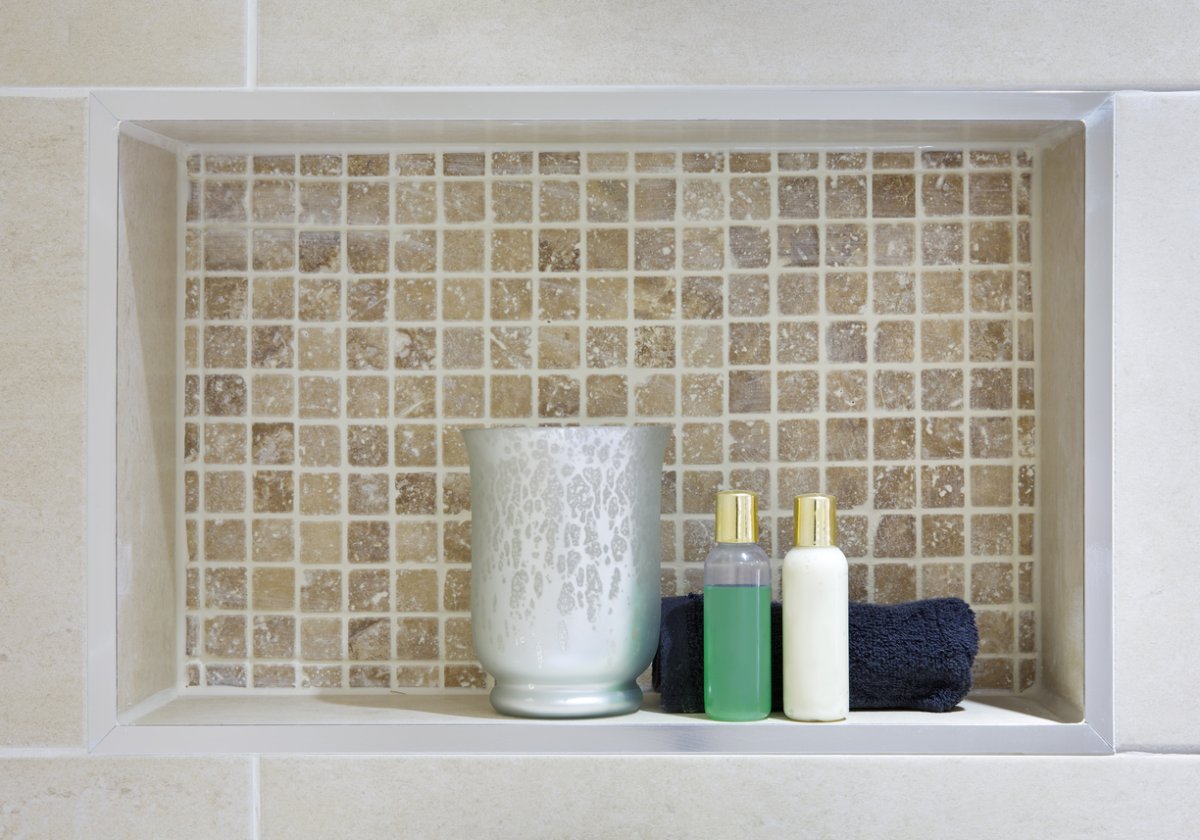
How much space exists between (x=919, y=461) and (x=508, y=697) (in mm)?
358

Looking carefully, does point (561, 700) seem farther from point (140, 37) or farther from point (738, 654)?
point (140, 37)

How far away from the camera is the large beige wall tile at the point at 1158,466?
2.39 feet

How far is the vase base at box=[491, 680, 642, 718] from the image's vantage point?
0.77 meters

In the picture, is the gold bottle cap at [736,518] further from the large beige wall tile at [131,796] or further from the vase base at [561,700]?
the large beige wall tile at [131,796]

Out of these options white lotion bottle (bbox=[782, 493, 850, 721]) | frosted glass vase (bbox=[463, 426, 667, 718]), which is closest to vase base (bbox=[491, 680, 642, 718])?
frosted glass vase (bbox=[463, 426, 667, 718])

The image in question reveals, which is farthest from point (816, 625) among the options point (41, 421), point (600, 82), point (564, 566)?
point (41, 421)

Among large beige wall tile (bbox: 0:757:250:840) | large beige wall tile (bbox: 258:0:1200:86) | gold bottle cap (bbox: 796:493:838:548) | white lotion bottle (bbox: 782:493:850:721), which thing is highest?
large beige wall tile (bbox: 258:0:1200:86)

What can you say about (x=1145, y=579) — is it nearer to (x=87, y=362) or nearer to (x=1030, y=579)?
(x=1030, y=579)

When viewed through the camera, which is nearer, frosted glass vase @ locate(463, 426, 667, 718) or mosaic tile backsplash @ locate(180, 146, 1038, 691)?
frosted glass vase @ locate(463, 426, 667, 718)

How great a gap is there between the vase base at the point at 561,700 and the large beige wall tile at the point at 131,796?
0.18 m

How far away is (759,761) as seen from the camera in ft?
2.38

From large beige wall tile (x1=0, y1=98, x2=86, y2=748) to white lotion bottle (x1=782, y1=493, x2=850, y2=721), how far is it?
1.50 feet

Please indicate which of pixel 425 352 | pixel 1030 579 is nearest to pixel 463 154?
pixel 425 352

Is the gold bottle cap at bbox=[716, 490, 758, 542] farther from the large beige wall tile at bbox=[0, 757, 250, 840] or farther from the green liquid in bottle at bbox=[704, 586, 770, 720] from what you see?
the large beige wall tile at bbox=[0, 757, 250, 840]
